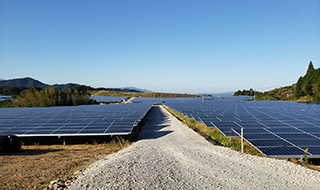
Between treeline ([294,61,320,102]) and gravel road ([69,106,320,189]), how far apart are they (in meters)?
62.0

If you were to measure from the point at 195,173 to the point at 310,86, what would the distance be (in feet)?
244

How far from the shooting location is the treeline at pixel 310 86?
6149 centimetres

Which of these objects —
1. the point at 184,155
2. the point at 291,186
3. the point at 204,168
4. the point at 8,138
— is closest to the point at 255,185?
the point at 291,186

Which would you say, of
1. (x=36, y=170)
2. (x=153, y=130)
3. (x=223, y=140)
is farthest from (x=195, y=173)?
(x=153, y=130)

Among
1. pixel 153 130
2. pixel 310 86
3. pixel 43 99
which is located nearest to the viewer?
pixel 153 130

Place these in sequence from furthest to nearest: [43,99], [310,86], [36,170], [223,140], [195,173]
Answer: [310,86] < [43,99] < [223,140] < [36,170] < [195,173]

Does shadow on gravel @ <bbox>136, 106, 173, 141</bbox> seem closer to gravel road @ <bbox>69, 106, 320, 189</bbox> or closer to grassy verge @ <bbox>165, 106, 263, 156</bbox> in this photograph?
grassy verge @ <bbox>165, 106, 263, 156</bbox>

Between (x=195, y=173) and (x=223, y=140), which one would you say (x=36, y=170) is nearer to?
(x=195, y=173)

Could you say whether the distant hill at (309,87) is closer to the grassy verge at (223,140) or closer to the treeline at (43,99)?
the grassy verge at (223,140)

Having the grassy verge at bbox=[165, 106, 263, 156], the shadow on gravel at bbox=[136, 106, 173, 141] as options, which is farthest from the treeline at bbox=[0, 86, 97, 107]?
the grassy verge at bbox=[165, 106, 263, 156]

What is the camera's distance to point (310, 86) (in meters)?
66.6

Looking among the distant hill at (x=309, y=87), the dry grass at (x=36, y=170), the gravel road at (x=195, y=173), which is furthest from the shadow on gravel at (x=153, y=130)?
the distant hill at (x=309, y=87)

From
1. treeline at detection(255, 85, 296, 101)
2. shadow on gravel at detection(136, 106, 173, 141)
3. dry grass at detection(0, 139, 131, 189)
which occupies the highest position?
treeline at detection(255, 85, 296, 101)

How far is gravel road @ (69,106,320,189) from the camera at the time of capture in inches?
321
